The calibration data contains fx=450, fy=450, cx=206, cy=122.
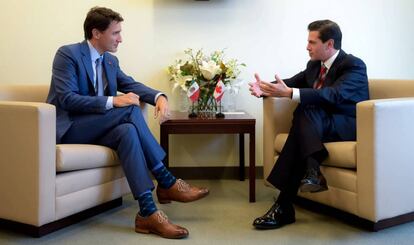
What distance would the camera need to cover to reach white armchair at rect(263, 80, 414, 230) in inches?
88.6

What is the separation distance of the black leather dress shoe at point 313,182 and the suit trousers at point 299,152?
7 centimetres

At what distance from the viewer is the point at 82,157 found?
94.5 inches

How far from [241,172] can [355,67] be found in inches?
53.6

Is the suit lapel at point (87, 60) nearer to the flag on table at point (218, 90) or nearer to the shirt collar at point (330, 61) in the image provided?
the flag on table at point (218, 90)

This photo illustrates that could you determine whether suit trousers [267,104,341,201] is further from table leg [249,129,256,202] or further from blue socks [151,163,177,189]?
blue socks [151,163,177,189]

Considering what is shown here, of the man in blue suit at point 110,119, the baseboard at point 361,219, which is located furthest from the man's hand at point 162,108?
the baseboard at point 361,219

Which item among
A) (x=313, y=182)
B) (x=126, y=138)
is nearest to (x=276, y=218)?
(x=313, y=182)

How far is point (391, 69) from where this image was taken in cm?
377

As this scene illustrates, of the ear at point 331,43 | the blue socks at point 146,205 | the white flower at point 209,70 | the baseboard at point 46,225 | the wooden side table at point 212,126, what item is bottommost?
the baseboard at point 46,225

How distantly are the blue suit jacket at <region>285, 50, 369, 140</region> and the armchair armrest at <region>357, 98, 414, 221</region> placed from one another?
12.7 inches

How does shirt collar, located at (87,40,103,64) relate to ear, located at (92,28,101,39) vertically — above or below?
below

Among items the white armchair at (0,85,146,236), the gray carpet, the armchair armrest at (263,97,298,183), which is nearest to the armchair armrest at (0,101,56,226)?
the white armchair at (0,85,146,236)

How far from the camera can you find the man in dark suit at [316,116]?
2.46 m

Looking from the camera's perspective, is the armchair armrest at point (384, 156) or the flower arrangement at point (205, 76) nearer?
the armchair armrest at point (384, 156)
